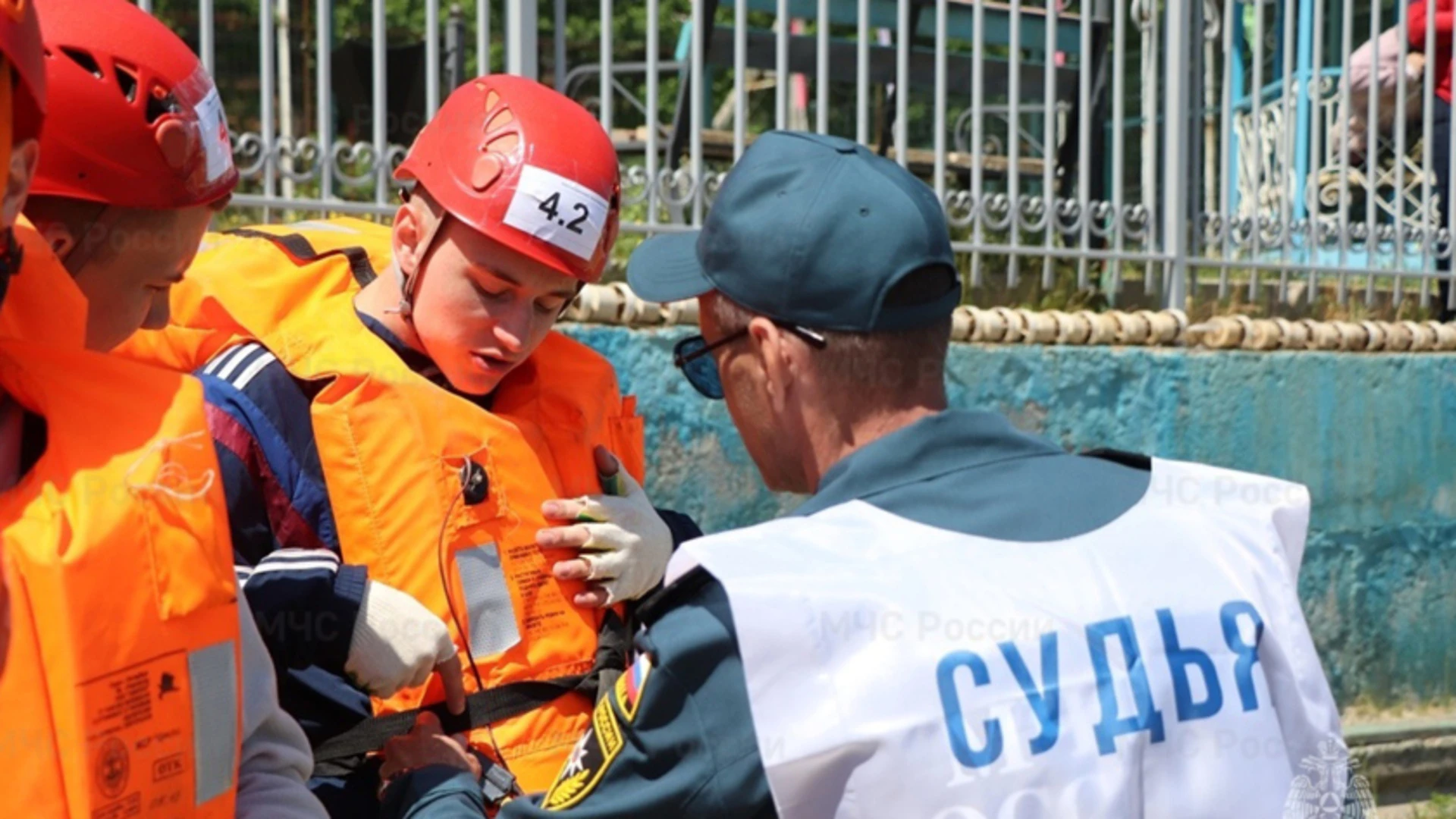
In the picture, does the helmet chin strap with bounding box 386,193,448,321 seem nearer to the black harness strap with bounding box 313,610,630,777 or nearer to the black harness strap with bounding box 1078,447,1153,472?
the black harness strap with bounding box 313,610,630,777

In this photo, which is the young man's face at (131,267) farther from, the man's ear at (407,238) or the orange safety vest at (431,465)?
the man's ear at (407,238)

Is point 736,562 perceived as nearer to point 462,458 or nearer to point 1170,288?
point 462,458

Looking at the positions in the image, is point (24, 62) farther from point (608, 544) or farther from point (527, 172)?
point (608, 544)

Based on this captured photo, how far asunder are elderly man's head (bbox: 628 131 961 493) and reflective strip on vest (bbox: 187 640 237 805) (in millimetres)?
826

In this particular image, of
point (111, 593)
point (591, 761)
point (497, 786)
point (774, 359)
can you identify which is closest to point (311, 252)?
point (497, 786)

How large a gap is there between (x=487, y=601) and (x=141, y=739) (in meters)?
1.19

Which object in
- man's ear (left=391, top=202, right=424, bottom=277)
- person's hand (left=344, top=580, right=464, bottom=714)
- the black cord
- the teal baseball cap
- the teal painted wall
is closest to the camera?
the teal baseball cap

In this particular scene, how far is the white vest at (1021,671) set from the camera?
6.21 ft

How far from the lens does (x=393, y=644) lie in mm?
2471

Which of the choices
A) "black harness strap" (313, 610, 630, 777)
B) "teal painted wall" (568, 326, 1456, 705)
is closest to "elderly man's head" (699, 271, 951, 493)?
"black harness strap" (313, 610, 630, 777)

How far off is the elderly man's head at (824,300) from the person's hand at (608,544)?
1.82 feet

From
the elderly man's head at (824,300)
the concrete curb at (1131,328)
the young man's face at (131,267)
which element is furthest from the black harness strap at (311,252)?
the concrete curb at (1131,328)

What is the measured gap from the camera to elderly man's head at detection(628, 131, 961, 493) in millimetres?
2225

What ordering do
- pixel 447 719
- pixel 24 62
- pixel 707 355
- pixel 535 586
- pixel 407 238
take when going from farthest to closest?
pixel 407 238 → pixel 535 586 → pixel 447 719 → pixel 707 355 → pixel 24 62
